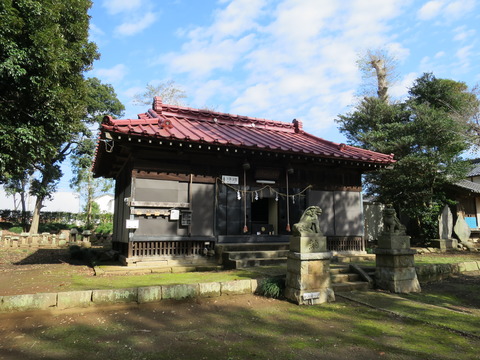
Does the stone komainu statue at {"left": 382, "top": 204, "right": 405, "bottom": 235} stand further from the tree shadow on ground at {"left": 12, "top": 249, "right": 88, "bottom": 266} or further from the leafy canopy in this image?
the tree shadow on ground at {"left": 12, "top": 249, "right": 88, "bottom": 266}

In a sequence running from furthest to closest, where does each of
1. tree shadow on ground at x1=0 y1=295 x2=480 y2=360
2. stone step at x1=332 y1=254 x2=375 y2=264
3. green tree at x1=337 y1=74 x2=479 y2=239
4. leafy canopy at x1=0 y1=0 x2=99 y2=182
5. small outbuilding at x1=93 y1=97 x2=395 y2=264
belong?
green tree at x1=337 y1=74 x2=479 y2=239 → stone step at x1=332 y1=254 x2=375 y2=264 → small outbuilding at x1=93 y1=97 x2=395 y2=264 → leafy canopy at x1=0 y1=0 x2=99 y2=182 → tree shadow on ground at x1=0 y1=295 x2=480 y2=360

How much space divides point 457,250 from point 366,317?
46.0 ft

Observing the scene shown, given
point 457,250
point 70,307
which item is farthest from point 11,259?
point 457,250

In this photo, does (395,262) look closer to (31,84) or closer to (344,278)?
(344,278)

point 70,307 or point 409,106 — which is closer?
point 70,307

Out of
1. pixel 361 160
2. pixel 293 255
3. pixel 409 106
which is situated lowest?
pixel 293 255

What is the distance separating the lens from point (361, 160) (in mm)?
11180

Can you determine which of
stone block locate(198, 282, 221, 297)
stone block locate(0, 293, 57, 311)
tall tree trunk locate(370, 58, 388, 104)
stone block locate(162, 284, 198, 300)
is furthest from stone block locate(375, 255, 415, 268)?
tall tree trunk locate(370, 58, 388, 104)

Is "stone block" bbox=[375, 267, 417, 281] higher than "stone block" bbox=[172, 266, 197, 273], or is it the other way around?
"stone block" bbox=[375, 267, 417, 281]

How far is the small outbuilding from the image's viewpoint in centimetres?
927

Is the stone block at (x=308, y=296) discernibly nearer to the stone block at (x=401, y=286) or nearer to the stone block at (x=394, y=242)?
the stone block at (x=401, y=286)

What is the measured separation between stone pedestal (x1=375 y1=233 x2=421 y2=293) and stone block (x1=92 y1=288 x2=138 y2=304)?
573cm

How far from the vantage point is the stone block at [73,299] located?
522 centimetres

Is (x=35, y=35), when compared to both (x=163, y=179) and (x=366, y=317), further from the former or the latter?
(x=366, y=317)
